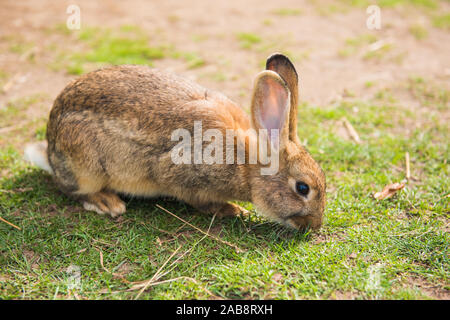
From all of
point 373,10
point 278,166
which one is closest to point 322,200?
point 278,166

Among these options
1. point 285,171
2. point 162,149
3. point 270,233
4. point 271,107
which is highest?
point 271,107

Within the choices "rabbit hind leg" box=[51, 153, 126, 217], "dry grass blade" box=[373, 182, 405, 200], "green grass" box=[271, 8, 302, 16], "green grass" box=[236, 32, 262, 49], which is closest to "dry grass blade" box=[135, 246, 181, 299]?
"rabbit hind leg" box=[51, 153, 126, 217]

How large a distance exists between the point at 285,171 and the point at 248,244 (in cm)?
68

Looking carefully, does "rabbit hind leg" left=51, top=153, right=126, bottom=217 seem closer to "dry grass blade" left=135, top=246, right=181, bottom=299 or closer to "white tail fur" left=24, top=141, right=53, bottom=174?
"white tail fur" left=24, top=141, right=53, bottom=174

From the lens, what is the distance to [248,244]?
3.39 m

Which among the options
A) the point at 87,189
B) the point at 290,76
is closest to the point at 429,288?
the point at 290,76

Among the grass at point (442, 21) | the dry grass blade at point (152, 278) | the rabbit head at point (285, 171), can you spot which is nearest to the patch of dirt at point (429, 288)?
the rabbit head at point (285, 171)

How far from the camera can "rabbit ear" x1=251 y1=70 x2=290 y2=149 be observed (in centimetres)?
318

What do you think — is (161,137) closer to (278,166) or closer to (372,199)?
(278,166)

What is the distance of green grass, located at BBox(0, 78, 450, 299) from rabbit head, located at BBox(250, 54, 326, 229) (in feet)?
0.64

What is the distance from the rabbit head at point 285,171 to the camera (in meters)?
3.27

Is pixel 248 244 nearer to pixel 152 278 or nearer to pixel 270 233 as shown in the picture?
pixel 270 233

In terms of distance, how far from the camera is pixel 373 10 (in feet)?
29.4
